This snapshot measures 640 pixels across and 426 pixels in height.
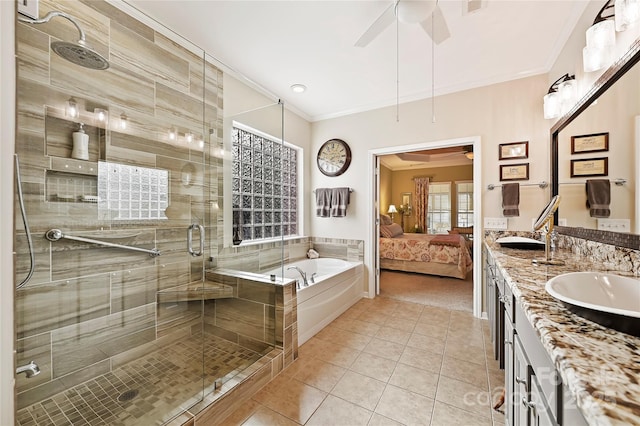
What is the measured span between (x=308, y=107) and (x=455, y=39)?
6.49ft

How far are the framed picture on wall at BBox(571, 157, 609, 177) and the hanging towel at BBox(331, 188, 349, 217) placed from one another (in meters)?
2.30

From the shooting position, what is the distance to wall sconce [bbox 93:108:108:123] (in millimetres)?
1781

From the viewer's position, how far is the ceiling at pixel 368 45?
6.28 feet

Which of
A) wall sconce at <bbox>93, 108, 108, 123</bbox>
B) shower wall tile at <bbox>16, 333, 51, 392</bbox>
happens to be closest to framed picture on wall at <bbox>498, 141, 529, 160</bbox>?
wall sconce at <bbox>93, 108, 108, 123</bbox>

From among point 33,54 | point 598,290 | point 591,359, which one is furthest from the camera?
point 33,54

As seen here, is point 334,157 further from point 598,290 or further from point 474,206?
point 598,290

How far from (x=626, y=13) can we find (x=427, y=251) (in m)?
3.93

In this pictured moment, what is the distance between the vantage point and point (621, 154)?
136 centimetres

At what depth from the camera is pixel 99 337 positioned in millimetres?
1796

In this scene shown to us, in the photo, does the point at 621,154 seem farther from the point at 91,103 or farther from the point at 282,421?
the point at 91,103

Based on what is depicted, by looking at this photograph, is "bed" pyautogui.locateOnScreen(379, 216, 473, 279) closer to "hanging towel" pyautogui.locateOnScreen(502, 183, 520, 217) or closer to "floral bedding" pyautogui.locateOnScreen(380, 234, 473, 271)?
"floral bedding" pyautogui.locateOnScreen(380, 234, 473, 271)

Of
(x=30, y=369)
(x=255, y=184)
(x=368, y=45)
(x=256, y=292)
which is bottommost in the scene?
(x=30, y=369)

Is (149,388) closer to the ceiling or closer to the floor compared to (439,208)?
closer to the floor

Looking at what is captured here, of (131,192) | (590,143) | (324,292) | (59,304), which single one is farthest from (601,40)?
(59,304)
